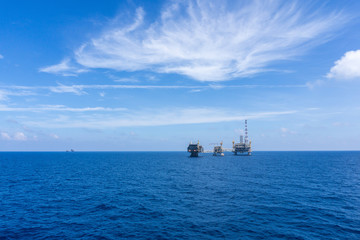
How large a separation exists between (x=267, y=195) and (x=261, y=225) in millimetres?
18737

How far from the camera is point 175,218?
32.2m

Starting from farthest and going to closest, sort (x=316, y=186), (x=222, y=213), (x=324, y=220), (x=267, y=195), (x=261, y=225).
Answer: (x=316, y=186)
(x=267, y=195)
(x=222, y=213)
(x=324, y=220)
(x=261, y=225)

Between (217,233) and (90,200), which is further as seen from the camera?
(90,200)

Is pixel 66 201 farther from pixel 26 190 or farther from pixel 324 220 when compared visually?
pixel 324 220

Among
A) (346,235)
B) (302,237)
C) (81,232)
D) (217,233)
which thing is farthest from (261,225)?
(81,232)

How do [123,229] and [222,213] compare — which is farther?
[222,213]

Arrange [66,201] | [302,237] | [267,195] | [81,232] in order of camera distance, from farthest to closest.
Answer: [267,195] < [66,201] < [81,232] < [302,237]

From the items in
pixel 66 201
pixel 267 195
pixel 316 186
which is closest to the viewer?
pixel 66 201

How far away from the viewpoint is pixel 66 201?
42094 millimetres

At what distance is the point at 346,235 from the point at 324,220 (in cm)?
517

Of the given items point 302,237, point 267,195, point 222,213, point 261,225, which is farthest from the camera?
point 267,195

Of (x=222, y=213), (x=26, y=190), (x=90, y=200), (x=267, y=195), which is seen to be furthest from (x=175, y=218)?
(x=26, y=190)

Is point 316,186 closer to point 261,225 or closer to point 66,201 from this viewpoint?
point 261,225

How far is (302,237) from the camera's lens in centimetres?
2539
